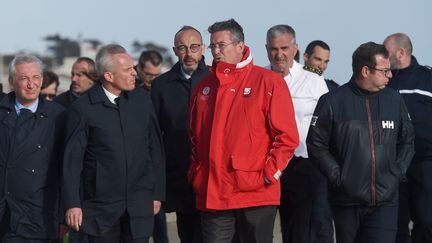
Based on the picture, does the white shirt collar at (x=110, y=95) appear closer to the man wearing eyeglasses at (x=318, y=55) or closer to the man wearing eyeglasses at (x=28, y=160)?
the man wearing eyeglasses at (x=28, y=160)

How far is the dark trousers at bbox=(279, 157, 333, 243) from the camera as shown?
8.39 meters

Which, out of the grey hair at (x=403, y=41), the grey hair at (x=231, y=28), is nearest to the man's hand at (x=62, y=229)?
the grey hair at (x=231, y=28)

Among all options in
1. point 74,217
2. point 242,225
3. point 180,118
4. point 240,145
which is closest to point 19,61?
point 74,217

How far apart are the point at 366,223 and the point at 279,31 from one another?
1995mm

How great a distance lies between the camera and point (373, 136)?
7.38 m

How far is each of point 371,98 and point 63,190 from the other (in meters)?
2.44

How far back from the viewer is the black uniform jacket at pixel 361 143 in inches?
290

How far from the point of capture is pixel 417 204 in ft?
29.1

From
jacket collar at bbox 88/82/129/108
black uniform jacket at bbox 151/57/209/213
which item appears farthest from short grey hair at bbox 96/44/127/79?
black uniform jacket at bbox 151/57/209/213

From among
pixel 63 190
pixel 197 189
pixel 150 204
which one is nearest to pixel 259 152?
pixel 197 189

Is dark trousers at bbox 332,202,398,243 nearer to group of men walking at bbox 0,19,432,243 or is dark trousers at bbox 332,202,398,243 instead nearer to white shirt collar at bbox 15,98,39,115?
group of men walking at bbox 0,19,432,243

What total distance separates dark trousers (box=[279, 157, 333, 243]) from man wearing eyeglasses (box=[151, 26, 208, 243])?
81 cm

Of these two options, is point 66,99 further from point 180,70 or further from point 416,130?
point 416,130

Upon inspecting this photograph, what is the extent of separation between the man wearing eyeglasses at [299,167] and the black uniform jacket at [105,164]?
63.0 inches
